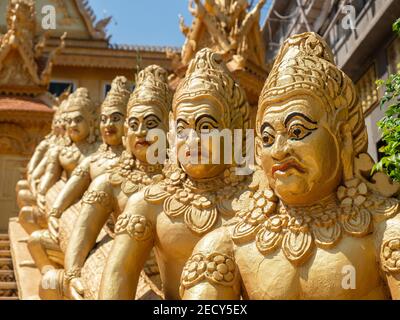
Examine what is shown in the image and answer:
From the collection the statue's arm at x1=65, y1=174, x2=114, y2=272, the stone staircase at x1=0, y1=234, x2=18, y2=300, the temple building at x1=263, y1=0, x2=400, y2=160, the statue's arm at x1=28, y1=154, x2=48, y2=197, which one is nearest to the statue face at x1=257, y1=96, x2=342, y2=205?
the statue's arm at x1=65, y1=174, x2=114, y2=272

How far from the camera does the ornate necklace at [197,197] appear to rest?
3590 mm

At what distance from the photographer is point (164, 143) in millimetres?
4883

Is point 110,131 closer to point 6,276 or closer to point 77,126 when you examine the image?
point 77,126

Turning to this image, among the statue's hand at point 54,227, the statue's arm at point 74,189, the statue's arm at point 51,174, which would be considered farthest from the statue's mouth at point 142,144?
the statue's arm at point 51,174

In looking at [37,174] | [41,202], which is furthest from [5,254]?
[37,174]

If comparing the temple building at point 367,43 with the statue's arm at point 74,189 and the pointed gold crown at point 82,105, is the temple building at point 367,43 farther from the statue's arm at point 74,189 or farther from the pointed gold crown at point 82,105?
the statue's arm at point 74,189

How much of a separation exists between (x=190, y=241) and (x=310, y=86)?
3.92ft

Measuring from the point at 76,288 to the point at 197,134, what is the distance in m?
2.01

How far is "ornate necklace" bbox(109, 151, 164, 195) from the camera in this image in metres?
4.96

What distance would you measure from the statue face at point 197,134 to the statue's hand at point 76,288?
5.65ft

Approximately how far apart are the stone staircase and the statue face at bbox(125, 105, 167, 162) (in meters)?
2.89

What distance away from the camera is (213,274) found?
2.99 metres

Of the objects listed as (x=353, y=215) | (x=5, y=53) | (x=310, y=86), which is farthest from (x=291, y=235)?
(x=5, y=53)

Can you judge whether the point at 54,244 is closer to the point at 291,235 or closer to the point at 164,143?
the point at 164,143
